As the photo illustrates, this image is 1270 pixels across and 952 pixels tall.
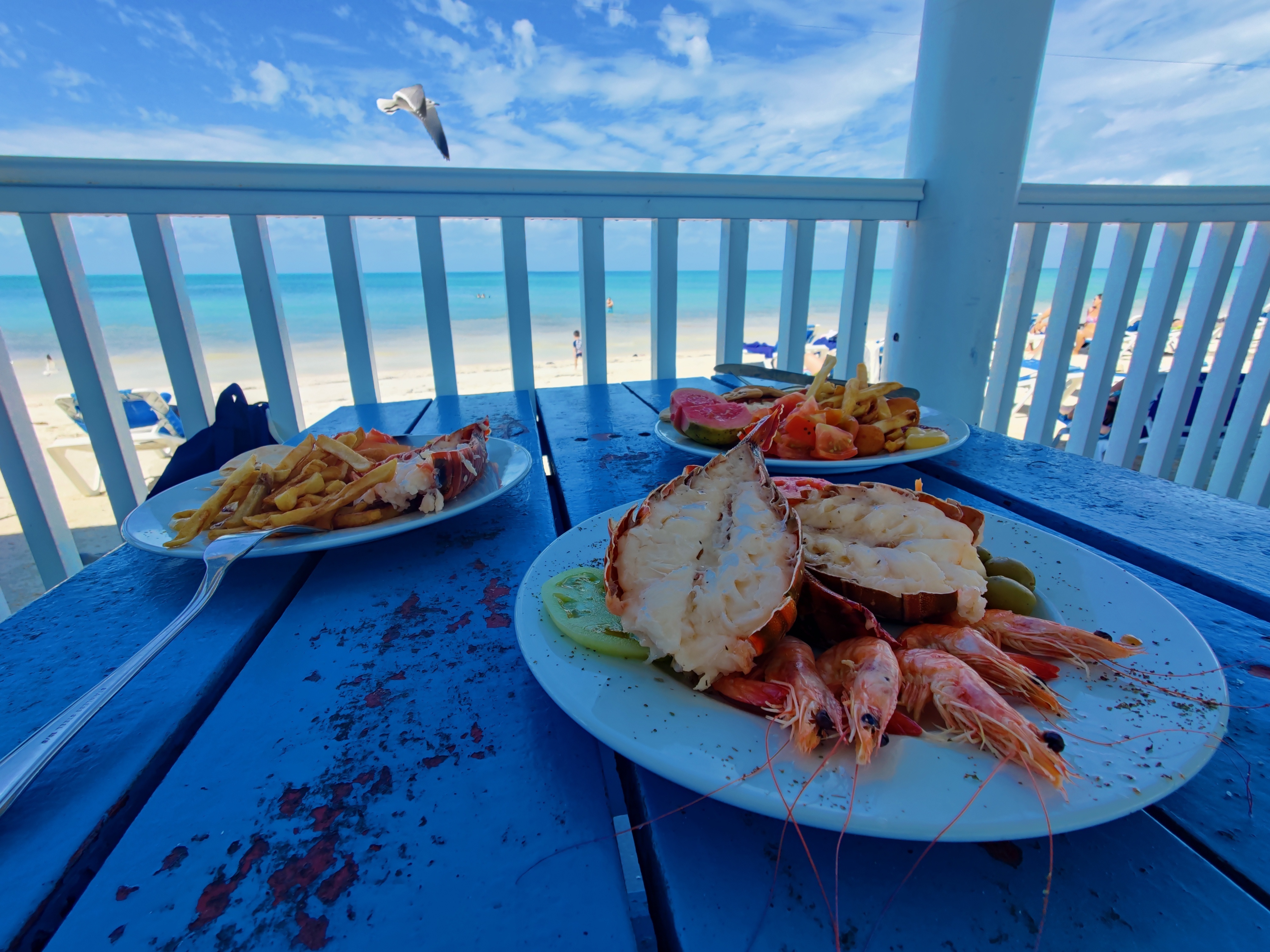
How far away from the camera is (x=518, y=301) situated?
293 cm

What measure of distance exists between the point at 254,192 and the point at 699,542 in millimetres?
2796

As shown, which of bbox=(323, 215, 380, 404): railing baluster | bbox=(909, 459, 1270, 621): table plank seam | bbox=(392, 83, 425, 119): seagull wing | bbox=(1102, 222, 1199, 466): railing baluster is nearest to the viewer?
bbox=(909, 459, 1270, 621): table plank seam

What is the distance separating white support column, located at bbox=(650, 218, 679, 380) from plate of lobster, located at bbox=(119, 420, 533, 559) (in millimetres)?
2014

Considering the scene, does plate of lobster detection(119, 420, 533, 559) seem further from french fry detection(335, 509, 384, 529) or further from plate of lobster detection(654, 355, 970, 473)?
plate of lobster detection(654, 355, 970, 473)

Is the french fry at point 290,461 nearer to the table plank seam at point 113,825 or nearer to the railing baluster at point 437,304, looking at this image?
the table plank seam at point 113,825

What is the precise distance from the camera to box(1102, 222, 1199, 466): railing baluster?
314 cm

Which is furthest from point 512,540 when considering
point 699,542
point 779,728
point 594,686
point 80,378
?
point 80,378

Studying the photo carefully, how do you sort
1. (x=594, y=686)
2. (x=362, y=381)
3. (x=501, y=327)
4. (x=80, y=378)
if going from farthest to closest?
(x=501, y=327)
(x=362, y=381)
(x=80, y=378)
(x=594, y=686)

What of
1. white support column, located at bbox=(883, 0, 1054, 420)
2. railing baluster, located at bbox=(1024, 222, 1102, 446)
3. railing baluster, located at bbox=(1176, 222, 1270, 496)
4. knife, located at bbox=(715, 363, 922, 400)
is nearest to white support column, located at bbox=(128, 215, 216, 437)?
knife, located at bbox=(715, 363, 922, 400)

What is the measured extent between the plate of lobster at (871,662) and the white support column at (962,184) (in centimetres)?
266

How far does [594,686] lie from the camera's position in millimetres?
491

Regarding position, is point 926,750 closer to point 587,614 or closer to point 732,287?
point 587,614

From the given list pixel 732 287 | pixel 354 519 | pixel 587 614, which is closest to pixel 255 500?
pixel 354 519

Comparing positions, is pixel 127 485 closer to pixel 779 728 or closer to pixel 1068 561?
pixel 779 728
